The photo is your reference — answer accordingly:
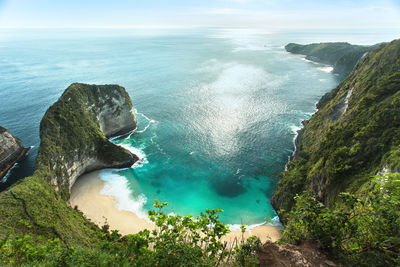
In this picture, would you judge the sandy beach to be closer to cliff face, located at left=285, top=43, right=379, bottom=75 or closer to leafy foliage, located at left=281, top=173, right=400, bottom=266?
leafy foliage, located at left=281, top=173, right=400, bottom=266

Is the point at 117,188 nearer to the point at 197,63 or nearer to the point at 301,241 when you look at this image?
the point at 301,241

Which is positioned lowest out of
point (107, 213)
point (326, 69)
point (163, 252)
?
point (107, 213)

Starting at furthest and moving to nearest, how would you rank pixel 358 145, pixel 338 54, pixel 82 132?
pixel 338 54 < pixel 82 132 < pixel 358 145

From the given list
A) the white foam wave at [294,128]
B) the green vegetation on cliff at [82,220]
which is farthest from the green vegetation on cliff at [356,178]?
the white foam wave at [294,128]

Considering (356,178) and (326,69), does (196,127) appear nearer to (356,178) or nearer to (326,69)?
(356,178)

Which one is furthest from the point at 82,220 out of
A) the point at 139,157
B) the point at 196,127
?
the point at 196,127

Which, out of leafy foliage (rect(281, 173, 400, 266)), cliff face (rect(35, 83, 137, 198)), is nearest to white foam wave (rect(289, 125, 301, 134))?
cliff face (rect(35, 83, 137, 198))

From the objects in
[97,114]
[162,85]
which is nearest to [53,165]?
[97,114]
